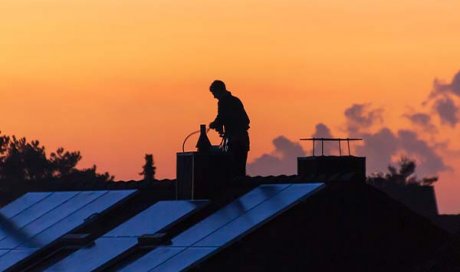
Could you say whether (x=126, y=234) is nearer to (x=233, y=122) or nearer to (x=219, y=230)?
(x=219, y=230)

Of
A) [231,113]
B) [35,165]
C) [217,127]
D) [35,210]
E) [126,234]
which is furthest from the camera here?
[35,165]

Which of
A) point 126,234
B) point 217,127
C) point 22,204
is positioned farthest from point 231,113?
point 22,204

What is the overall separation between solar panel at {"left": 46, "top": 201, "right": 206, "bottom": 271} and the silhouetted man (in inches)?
89.4

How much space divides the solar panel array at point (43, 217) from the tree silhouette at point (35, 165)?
97.7 metres

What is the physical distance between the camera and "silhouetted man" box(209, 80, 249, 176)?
159 feet

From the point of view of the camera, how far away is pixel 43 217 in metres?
51.0

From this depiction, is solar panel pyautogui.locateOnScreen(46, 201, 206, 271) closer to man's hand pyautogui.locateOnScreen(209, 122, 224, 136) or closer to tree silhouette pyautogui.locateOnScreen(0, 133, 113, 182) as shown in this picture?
man's hand pyautogui.locateOnScreen(209, 122, 224, 136)

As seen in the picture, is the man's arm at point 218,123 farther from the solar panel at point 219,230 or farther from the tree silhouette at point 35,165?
the tree silhouette at point 35,165

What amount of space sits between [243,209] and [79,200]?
806 centimetres

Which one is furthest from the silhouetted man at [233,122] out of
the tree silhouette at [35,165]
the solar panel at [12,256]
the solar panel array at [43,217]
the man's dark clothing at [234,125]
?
the tree silhouette at [35,165]

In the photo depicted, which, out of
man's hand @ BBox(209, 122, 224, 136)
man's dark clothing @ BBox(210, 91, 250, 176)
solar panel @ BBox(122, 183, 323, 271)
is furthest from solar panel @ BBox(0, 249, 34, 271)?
man's dark clothing @ BBox(210, 91, 250, 176)

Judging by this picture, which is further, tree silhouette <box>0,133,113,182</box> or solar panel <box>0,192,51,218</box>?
tree silhouette <box>0,133,113,182</box>

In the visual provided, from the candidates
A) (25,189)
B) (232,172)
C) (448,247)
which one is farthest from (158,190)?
(25,189)

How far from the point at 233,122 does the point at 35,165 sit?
359 feet
